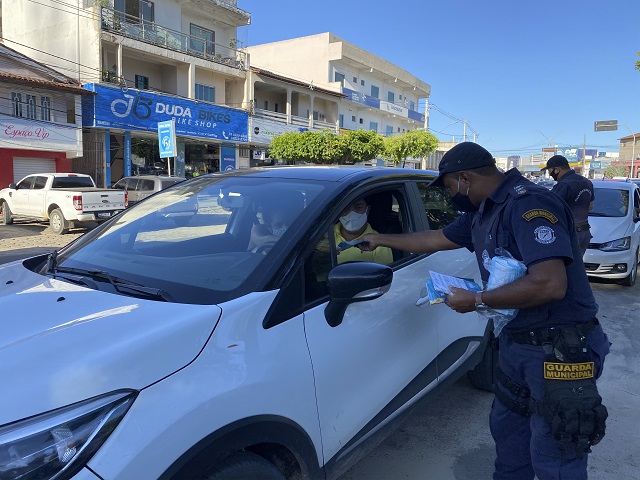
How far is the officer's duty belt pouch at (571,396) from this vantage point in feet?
6.12

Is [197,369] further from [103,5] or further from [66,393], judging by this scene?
[103,5]

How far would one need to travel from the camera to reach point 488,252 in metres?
2.15

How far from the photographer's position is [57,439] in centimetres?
129

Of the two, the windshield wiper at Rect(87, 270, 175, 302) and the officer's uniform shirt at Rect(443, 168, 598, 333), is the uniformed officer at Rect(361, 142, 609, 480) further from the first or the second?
the windshield wiper at Rect(87, 270, 175, 302)

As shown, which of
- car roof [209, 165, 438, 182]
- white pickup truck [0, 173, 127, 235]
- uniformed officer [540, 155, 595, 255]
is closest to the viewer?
car roof [209, 165, 438, 182]

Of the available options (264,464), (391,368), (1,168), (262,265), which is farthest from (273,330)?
(1,168)

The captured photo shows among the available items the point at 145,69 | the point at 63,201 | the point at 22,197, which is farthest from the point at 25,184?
the point at 145,69

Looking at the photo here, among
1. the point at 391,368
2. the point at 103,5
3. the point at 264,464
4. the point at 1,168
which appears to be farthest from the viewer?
the point at 103,5

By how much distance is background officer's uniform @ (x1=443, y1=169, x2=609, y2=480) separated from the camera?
187cm

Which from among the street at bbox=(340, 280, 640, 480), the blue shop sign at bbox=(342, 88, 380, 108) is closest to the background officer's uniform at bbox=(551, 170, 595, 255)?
the street at bbox=(340, 280, 640, 480)

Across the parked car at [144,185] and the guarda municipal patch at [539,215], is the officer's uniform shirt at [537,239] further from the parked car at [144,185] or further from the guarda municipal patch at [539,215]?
the parked car at [144,185]

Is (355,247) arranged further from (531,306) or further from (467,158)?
(531,306)

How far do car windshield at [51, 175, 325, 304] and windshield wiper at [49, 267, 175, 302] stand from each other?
0.04ft

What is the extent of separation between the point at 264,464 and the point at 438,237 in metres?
1.57
